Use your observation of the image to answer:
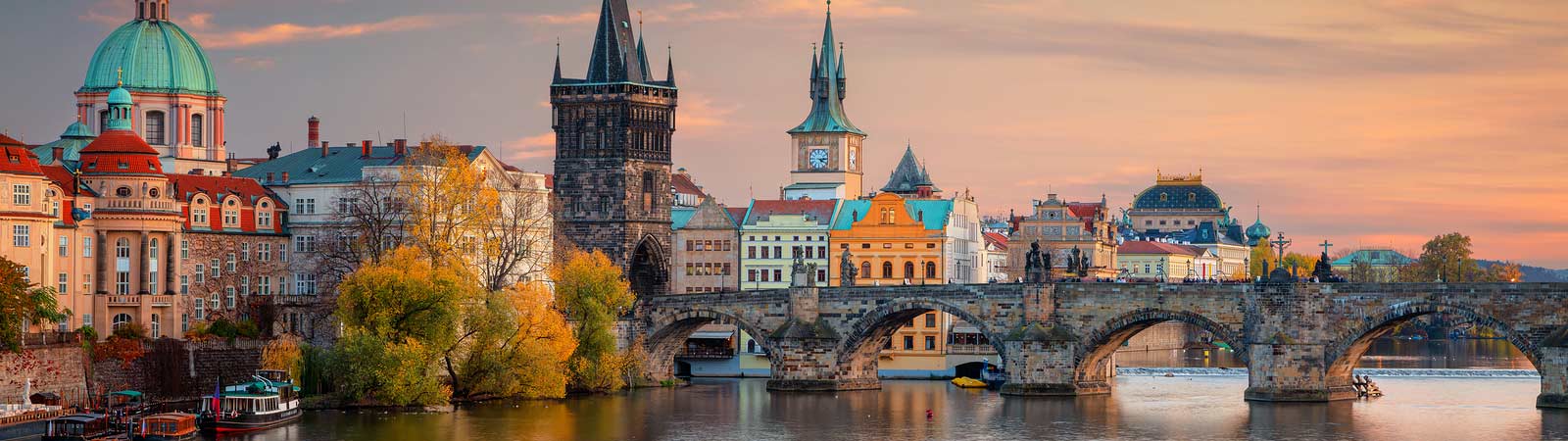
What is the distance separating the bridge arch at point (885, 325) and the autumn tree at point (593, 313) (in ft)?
35.2

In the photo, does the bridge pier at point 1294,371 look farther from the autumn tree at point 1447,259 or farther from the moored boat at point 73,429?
the autumn tree at point 1447,259

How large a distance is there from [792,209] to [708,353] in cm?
1419

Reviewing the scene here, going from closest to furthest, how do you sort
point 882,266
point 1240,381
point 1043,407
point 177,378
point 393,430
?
point 393,430, point 177,378, point 1043,407, point 1240,381, point 882,266

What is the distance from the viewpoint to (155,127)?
127688 millimetres

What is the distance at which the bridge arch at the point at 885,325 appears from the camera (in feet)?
348

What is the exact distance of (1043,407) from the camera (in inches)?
3858

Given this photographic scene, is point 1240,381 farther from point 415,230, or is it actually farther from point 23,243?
point 23,243

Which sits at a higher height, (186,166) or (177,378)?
(186,166)

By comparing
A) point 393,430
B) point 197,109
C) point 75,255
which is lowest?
point 393,430

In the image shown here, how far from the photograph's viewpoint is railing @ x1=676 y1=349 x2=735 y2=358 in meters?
127

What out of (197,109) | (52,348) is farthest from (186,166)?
(52,348)

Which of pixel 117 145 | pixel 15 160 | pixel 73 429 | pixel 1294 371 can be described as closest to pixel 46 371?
pixel 15 160

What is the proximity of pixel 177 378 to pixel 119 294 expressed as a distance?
21.1 feet

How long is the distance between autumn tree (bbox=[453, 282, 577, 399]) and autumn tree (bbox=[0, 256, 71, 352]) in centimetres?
1773
